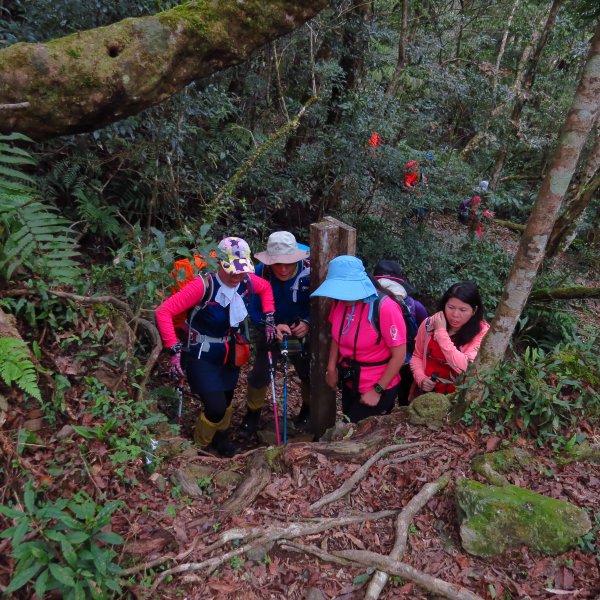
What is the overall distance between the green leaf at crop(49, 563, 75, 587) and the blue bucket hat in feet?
8.30

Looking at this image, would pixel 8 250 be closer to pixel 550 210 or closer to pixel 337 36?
pixel 550 210

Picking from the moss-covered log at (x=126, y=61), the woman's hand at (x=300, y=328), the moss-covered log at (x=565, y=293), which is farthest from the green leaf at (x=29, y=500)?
the moss-covered log at (x=565, y=293)

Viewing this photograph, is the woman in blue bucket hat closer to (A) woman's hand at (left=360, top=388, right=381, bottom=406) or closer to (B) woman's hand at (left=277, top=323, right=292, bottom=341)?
(A) woman's hand at (left=360, top=388, right=381, bottom=406)

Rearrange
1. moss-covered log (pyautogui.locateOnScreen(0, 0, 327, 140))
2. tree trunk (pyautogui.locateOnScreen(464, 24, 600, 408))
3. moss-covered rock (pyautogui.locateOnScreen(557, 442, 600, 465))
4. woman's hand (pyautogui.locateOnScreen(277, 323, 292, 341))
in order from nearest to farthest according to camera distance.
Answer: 1. tree trunk (pyautogui.locateOnScreen(464, 24, 600, 408))
2. moss-covered rock (pyautogui.locateOnScreen(557, 442, 600, 465))
3. moss-covered log (pyautogui.locateOnScreen(0, 0, 327, 140))
4. woman's hand (pyautogui.locateOnScreen(277, 323, 292, 341))

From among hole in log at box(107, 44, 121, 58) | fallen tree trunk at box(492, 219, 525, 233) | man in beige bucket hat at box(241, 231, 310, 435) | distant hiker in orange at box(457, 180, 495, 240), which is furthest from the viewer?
fallen tree trunk at box(492, 219, 525, 233)

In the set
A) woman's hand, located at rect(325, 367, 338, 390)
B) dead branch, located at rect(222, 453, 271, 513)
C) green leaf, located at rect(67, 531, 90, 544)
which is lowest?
woman's hand, located at rect(325, 367, 338, 390)

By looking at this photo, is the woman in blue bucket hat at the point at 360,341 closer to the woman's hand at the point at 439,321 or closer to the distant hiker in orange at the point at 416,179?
the woman's hand at the point at 439,321

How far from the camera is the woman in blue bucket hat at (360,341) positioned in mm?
3996

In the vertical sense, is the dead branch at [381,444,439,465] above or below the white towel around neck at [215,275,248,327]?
below

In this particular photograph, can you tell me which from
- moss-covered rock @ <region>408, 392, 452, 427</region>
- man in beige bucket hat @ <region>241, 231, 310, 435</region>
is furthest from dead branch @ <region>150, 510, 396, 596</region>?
man in beige bucket hat @ <region>241, 231, 310, 435</region>

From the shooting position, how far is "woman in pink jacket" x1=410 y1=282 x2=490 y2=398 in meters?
4.05

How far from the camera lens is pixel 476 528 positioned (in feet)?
9.15

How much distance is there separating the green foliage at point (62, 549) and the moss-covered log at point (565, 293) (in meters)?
7.35

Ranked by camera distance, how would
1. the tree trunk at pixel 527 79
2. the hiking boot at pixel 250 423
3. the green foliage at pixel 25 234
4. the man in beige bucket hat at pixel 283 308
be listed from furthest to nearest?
the tree trunk at pixel 527 79 < the hiking boot at pixel 250 423 < the man in beige bucket hat at pixel 283 308 < the green foliage at pixel 25 234
